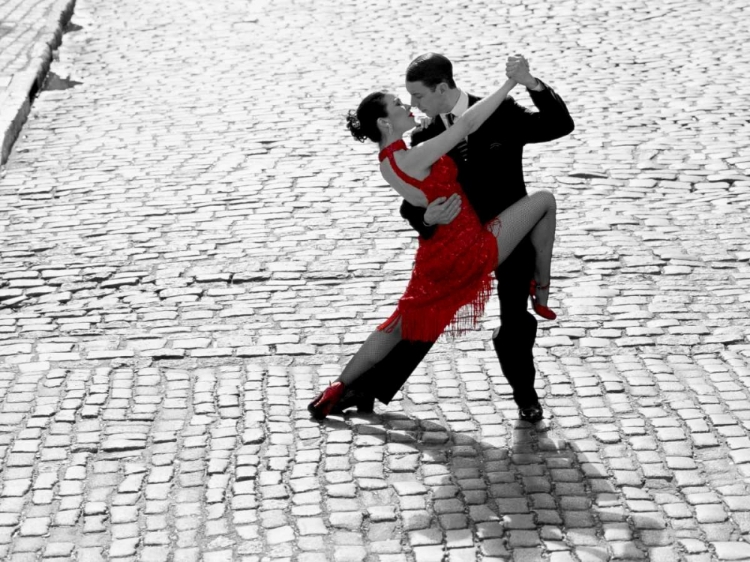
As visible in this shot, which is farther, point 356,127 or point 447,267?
point 447,267

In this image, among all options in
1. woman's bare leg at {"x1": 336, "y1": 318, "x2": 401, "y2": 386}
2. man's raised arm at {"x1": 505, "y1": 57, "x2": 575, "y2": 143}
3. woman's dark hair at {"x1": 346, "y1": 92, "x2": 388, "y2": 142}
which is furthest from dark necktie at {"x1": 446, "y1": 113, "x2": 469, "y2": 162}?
woman's bare leg at {"x1": 336, "y1": 318, "x2": 401, "y2": 386}

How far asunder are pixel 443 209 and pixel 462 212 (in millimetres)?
125

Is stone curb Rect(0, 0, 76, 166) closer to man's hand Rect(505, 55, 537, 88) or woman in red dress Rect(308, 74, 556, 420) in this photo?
woman in red dress Rect(308, 74, 556, 420)

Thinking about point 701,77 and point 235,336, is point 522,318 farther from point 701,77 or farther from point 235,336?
point 701,77

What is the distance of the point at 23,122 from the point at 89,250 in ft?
13.9

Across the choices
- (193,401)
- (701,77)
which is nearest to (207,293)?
(193,401)

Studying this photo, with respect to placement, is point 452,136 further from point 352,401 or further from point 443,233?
point 352,401

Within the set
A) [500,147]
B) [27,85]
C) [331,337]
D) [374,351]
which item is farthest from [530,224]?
[27,85]

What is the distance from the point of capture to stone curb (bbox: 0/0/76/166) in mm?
11930

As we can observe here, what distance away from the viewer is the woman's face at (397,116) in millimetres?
5535

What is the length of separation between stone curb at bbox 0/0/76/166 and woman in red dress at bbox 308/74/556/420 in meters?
6.40

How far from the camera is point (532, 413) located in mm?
6082

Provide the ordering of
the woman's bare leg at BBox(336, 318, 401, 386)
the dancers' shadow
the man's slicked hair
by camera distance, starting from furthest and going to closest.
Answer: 1. the woman's bare leg at BBox(336, 318, 401, 386)
2. the man's slicked hair
3. the dancers' shadow

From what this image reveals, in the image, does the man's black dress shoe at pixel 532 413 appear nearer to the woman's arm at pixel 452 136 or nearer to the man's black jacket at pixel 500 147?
the man's black jacket at pixel 500 147
